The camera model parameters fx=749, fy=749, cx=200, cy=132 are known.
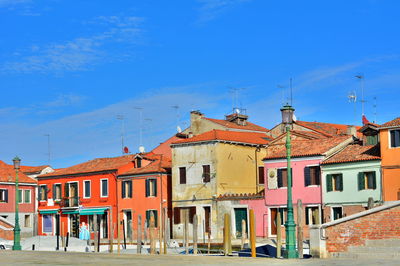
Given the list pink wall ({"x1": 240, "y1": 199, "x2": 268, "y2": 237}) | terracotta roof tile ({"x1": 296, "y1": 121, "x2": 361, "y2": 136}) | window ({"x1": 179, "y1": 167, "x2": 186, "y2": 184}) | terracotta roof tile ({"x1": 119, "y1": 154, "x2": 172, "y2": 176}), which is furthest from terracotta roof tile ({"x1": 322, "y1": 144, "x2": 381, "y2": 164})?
terracotta roof tile ({"x1": 119, "y1": 154, "x2": 172, "y2": 176})

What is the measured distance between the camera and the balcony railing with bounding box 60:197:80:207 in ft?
197

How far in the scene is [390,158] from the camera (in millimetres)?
42281

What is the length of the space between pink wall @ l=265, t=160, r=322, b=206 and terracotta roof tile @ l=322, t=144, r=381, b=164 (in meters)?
1.22

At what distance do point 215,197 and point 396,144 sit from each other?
13647 mm

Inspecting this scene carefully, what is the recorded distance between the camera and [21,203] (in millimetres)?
62969

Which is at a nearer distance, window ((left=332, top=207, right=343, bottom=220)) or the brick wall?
the brick wall

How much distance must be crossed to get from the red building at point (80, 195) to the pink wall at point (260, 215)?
13.1 metres

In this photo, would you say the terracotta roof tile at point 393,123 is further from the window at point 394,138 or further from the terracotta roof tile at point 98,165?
the terracotta roof tile at point 98,165

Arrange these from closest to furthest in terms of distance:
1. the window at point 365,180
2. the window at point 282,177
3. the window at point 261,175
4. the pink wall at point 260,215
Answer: the window at point 365,180 → the window at point 282,177 → the pink wall at point 260,215 → the window at point 261,175

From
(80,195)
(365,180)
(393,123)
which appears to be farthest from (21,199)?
(393,123)

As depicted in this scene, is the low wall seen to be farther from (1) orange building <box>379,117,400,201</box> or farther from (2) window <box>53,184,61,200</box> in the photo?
(2) window <box>53,184,61,200</box>

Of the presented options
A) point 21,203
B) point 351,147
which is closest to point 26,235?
point 21,203

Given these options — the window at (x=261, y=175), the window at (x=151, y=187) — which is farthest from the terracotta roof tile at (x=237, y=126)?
the window at (x=151, y=187)

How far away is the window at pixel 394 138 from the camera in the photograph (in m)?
42.0
